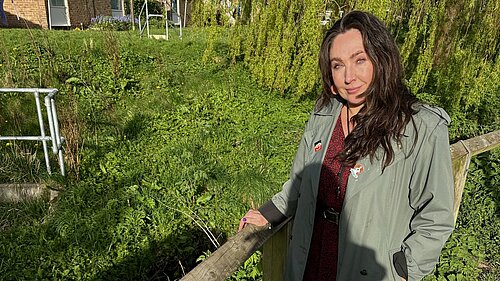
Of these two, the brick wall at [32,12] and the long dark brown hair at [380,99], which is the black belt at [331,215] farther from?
the brick wall at [32,12]

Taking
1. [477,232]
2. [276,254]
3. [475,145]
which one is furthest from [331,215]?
[477,232]

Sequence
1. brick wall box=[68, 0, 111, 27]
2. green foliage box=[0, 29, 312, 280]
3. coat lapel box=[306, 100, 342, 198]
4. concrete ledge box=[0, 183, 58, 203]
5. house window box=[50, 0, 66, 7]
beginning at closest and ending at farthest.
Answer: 1. coat lapel box=[306, 100, 342, 198]
2. green foliage box=[0, 29, 312, 280]
3. concrete ledge box=[0, 183, 58, 203]
4. house window box=[50, 0, 66, 7]
5. brick wall box=[68, 0, 111, 27]

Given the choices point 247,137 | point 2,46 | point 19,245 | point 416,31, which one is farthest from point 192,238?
point 2,46

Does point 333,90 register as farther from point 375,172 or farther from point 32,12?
point 32,12

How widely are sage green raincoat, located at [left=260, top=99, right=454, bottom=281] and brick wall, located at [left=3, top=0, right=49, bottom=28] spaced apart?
54.0 ft

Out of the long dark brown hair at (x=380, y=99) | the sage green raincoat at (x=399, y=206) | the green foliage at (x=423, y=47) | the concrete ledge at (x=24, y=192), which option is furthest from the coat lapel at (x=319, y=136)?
the green foliage at (x=423, y=47)

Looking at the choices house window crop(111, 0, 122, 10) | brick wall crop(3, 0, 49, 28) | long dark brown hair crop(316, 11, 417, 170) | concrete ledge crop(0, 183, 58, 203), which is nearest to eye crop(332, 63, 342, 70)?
long dark brown hair crop(316, 11, 417, 170)

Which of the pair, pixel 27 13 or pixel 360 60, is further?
pixel 27 13

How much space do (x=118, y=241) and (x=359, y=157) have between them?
2954 millimetres

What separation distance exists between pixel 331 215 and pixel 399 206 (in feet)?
0.88

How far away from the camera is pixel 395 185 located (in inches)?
55.3

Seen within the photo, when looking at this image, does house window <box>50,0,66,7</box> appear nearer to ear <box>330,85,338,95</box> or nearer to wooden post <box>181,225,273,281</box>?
ear <box>330,85,338,95</box>

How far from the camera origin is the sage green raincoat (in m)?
1.33

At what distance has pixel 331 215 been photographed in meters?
1.56
